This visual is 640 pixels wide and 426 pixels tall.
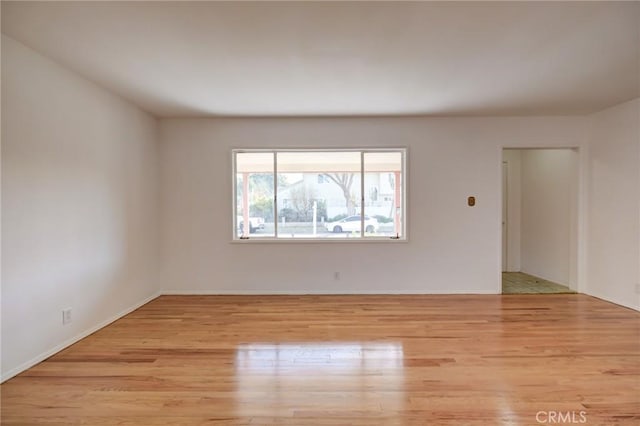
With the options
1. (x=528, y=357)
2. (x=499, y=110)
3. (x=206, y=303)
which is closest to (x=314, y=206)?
(x=206, y=303)

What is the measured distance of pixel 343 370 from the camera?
2598mm

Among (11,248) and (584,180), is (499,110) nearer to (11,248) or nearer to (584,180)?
(584,180)

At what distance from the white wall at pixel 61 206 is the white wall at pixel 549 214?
6.14 metres

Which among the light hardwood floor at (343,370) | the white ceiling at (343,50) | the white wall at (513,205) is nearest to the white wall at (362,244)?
the white ceiling at (343,50)

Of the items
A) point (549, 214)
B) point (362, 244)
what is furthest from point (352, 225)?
point (549, 214)

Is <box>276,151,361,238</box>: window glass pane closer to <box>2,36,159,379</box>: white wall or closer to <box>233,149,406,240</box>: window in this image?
<box>233,149,406,240</box>: window

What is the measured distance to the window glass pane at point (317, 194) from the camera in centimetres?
497

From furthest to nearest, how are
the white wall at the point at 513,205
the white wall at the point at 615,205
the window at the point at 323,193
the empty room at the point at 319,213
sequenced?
the white wall at the point at 513,205
the window at the point at 323,193
the white wall at the point at 615,205
the empty room at the point at 319,213

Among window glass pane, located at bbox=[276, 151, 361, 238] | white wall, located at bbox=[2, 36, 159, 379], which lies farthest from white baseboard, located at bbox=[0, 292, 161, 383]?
window glass pane, located at bbox=[276, 151, 361, 238]

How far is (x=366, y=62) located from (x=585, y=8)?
1.50 m

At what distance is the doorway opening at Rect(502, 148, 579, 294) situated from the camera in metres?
5.02

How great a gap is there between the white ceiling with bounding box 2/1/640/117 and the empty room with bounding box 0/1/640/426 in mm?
25

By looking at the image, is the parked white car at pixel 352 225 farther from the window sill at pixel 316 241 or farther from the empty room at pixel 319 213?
the window sill at pixel 316 241

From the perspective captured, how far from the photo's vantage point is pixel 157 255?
4859 millimetres
